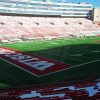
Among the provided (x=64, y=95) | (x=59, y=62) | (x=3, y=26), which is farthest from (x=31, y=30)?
(x=64, y=95)

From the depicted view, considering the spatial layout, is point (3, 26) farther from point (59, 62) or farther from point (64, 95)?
point (64, 95)

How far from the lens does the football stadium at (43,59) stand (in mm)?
17469

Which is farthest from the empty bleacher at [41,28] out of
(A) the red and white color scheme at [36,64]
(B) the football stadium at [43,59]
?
(A) the red and white color scheme at [36,64]

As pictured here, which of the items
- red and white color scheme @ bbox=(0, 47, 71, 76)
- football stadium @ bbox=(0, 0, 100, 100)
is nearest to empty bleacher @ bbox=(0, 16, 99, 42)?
football stadium @ bbox=(0, 0, 100, 100)

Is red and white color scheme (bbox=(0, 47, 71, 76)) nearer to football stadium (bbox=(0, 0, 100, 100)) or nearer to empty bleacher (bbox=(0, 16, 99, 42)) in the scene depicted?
football stadium (bbox=(0, 0, 100, 100))

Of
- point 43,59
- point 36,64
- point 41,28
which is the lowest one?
point 41,28

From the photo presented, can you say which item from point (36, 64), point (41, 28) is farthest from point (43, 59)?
point (41, 28)

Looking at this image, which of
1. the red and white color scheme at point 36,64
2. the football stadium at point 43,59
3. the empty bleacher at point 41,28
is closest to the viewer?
the football stadium at point 43,59

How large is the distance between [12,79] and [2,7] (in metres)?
52.6

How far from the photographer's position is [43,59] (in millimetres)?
31672

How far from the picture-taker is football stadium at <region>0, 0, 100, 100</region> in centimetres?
1747

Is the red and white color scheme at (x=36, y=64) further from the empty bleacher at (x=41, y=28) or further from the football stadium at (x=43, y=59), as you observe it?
the empty bleacher at (x=41, y=28)

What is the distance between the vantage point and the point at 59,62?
29969 millimetres

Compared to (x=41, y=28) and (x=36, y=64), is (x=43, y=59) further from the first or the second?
(x=41, y=28)
